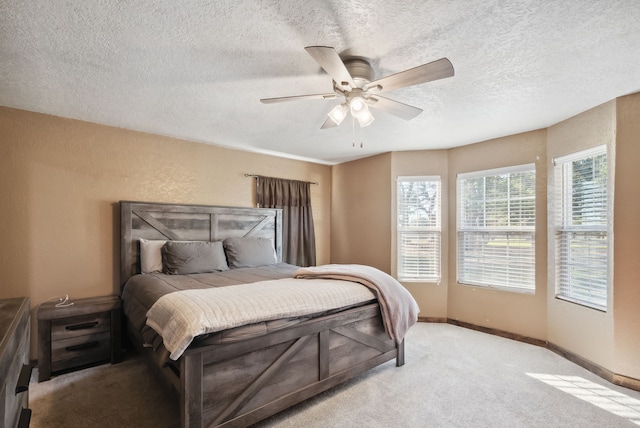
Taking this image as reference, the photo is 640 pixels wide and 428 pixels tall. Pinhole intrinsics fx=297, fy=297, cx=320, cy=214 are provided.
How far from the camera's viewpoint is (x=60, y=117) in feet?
9.78

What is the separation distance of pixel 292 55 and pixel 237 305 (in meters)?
1.62

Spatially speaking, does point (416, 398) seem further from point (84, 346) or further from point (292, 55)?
point (84, 346)

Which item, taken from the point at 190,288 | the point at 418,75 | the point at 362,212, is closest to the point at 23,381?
the point at 190,288

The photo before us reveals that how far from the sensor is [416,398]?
229 centimetres

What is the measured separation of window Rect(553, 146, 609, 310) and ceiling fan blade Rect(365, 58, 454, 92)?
2.18 meters

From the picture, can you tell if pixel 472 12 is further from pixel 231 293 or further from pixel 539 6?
pixel 231 293

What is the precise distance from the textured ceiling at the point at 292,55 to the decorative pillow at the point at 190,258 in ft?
Result: 4.53

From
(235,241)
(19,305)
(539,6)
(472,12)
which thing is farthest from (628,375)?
(19,305)

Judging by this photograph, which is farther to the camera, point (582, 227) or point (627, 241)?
point (582, 227)

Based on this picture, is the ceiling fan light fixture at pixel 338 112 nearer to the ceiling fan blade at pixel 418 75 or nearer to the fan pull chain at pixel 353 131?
the ceiling fan blade at pixel 418 75

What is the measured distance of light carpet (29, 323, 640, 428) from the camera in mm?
2029

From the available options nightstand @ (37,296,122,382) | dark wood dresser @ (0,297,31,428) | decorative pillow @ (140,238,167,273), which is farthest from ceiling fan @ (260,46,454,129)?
nightstand @ (37,296,122,382)

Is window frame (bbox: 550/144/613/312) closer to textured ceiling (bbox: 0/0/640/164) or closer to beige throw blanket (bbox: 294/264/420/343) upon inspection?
textured ceiling (bbox: 0/0/640/164)

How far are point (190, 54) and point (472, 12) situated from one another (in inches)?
64.5
